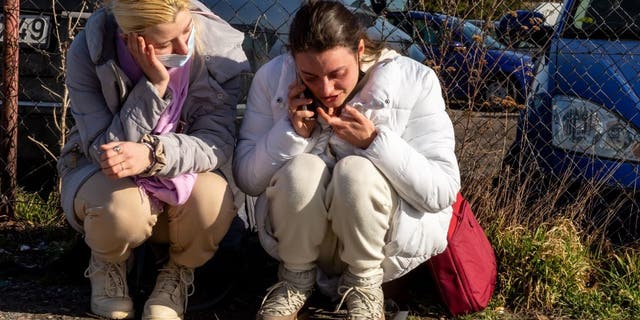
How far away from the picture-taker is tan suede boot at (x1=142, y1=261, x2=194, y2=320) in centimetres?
317

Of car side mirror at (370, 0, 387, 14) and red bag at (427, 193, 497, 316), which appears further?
car side mirror at (370, 0, 387, 14)

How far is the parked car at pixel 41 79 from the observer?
4.49 m

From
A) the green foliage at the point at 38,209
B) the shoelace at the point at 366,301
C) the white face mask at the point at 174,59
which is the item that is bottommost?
the green foliage at the point at 38,209

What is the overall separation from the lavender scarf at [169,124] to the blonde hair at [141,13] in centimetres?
18

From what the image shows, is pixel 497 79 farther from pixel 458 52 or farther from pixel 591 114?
pixel 591 114

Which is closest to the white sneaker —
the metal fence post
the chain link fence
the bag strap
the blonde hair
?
the bag strap

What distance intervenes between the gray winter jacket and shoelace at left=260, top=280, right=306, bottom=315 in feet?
1.66

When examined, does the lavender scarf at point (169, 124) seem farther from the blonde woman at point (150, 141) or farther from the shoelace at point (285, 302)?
the shoelace at point (285, 302)

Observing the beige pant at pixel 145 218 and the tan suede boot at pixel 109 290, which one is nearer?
the beige pant at pixel 145 218

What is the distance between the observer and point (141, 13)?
2945 millimetres

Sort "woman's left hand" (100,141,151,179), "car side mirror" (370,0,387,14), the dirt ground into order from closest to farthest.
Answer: "woman's left hand" (100,141,151,179) < the dirt ground < "car side mirror" (370,0,387,14)

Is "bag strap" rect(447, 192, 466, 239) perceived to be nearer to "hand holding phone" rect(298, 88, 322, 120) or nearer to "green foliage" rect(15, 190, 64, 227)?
"hand holding phone" rect(298, 88, 322, 120)

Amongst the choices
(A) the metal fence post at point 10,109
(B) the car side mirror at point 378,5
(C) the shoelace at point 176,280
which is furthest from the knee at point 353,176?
(A) the metal fence post at point 10,109

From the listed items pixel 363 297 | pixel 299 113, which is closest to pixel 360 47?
pixel 299 113
